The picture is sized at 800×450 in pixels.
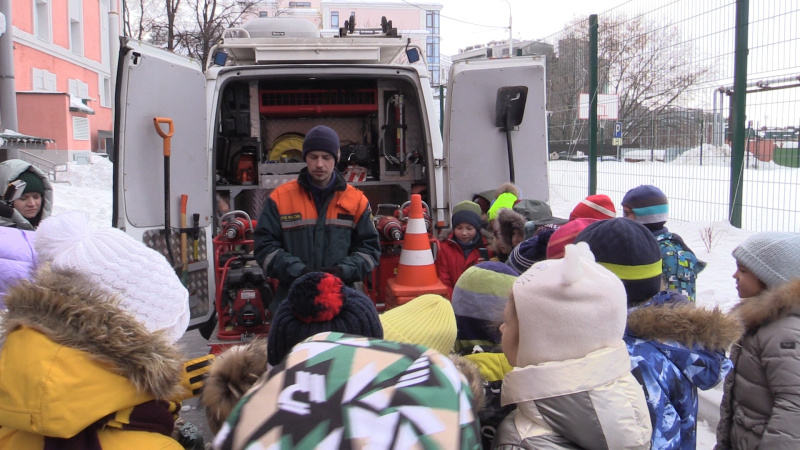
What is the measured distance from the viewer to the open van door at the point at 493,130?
5.07 metres

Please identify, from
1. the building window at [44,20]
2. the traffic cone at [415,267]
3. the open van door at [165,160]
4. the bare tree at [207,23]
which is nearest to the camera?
the open van door at [165,160]

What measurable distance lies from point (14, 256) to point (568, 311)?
1879 mm

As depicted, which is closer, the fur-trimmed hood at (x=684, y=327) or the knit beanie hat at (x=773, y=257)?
the fur-trimmed hood at (x=684, y=327)

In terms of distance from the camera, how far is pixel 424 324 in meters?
1.93

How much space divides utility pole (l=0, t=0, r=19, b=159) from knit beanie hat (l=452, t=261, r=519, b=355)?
314 inches

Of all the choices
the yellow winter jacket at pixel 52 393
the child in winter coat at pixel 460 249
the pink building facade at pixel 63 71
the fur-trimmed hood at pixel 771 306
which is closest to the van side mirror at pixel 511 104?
the child in winter coat at pixel 460 249

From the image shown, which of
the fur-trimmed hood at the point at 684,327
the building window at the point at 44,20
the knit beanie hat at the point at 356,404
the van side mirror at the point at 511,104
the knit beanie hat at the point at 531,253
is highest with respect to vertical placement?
the building window at the point at 44,20

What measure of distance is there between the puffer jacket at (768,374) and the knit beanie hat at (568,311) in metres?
0.88

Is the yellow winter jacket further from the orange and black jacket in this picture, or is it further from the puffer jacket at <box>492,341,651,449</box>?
the orange and black jacket

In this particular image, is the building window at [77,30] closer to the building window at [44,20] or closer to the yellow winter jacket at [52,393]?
the building window at [44,20]

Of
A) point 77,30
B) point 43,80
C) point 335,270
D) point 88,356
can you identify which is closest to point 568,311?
point 88,356

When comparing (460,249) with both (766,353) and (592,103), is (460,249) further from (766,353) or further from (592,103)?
(592,103)

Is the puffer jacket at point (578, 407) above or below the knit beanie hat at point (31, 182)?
below

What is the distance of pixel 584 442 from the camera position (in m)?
1.40
